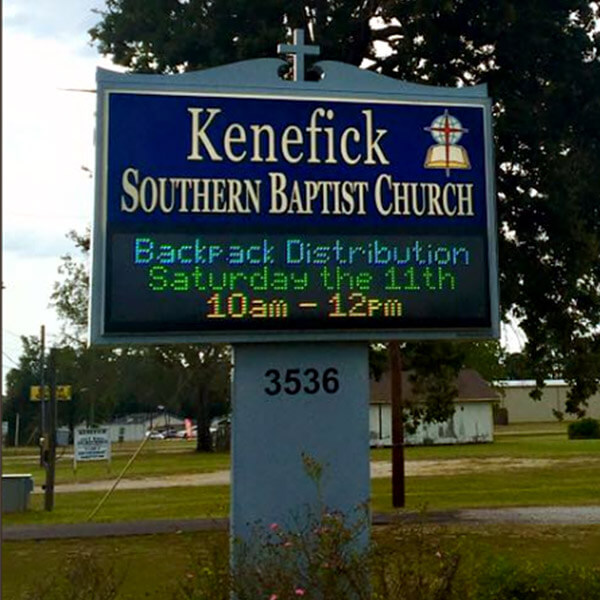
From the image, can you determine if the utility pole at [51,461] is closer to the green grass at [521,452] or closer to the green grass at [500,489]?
the green grass at [500,489]

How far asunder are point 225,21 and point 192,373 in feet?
126

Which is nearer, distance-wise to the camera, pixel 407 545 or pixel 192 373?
pixel 407 545

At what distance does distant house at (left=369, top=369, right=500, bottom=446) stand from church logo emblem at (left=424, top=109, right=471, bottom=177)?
46.2 m

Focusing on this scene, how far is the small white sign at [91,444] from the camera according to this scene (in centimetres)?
2952

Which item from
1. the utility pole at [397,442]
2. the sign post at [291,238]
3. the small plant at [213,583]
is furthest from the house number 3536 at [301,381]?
the utility pole at [397,442]

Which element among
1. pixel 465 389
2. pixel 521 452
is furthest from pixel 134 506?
pixel 465 389

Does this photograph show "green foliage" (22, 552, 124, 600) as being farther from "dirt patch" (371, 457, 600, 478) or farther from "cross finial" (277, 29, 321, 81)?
"dirt patch" (371, 457, 600, 478)

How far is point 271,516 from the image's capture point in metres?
7.82

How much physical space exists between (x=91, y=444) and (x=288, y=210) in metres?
23.3

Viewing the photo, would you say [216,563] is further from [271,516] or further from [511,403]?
[511,403]

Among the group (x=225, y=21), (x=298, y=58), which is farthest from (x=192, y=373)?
(x=298, y=58)

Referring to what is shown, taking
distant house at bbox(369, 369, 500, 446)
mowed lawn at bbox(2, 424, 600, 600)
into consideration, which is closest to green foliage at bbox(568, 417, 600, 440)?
distant house at bbox(369, 369, 500, 446)

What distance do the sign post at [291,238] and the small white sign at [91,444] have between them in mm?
22599

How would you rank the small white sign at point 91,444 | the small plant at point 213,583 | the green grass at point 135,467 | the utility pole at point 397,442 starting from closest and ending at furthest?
the small plant at point 213,583 < the utility pole at point 397,442 < the small white sign at point 91,444 < the green grass at point 135,467
